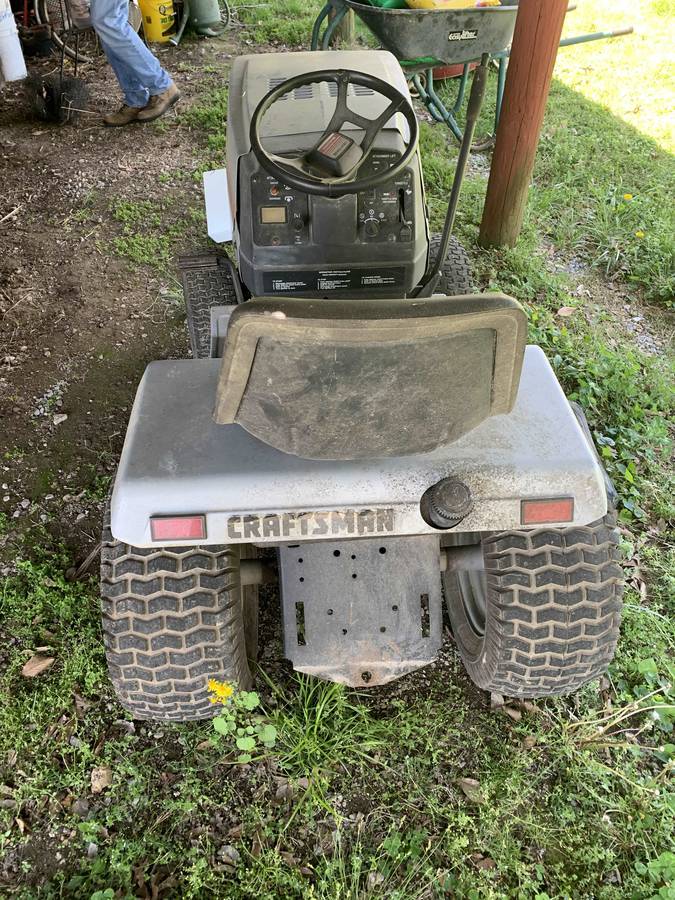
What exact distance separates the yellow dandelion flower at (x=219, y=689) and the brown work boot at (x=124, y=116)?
492 cm

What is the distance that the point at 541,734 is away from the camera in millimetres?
2316

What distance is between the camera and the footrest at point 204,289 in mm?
3152

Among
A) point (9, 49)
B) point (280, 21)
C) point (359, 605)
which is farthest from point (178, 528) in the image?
point (280, 21)

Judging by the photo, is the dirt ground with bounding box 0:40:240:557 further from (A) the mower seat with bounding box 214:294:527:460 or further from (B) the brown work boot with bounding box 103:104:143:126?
(A) the mower seat with bounding box 214:294:527:460

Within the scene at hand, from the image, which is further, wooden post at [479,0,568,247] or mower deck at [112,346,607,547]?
wooden post at [479,0,568,247]

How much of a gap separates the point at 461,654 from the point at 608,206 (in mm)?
3517

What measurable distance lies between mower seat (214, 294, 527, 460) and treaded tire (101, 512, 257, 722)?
45cm

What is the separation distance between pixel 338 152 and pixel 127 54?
389cm

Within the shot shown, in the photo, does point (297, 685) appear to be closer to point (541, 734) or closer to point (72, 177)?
point (541, 734)

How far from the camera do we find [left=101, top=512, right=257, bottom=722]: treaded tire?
1.87 meters

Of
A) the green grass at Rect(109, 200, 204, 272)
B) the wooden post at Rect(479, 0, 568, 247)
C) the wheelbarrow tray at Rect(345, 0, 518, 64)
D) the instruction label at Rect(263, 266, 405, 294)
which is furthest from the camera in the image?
the green grass at Rect(109, 200, 204, 272)

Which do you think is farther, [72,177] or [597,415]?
[72,177]

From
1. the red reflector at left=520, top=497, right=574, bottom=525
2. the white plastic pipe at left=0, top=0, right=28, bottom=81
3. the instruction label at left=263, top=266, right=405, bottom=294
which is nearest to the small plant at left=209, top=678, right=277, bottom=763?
the red reflector at left=520, top=497, right=574, bottom=525

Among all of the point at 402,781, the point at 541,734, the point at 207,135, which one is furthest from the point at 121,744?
the point at 207,135
